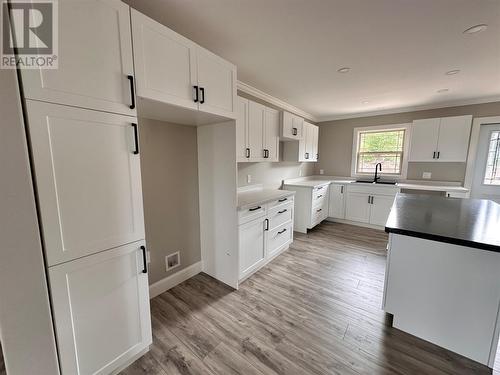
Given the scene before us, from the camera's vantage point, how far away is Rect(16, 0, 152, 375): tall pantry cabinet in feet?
3.27

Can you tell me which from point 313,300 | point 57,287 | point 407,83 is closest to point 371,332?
point 313,300

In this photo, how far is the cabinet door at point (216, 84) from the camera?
1.69 m

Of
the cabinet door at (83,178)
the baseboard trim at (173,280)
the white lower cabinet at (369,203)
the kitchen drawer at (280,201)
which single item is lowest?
the baseboard trim at (173,280)

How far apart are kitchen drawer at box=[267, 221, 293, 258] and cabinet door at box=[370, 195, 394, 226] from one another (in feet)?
6.78

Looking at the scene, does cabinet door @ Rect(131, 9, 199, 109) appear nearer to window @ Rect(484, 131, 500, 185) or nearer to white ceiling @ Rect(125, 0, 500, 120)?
white ceiling @ Rect(125, 0, 500, 120)

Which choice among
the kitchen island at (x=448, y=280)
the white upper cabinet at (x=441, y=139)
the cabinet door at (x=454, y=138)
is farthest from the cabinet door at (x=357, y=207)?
the kitchen island at (x=448, y=280)

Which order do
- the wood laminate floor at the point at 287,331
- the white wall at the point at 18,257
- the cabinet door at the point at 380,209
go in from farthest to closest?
the cabinet door at the point at 380,209 < the wood laminate floor at the point at 287,331 < the white wall at the point at 18,257

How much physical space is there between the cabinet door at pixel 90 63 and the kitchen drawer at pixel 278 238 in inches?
86.5

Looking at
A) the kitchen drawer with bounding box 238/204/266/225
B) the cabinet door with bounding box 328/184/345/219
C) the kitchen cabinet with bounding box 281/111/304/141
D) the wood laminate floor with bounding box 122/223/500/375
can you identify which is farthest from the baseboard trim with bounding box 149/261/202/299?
the cabinet door with bounding box 328/184/345/219

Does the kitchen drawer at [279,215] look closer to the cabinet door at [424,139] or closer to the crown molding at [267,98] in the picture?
the crown molding at [267,98]

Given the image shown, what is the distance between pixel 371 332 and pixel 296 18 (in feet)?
8.61

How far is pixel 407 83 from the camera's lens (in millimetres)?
2859

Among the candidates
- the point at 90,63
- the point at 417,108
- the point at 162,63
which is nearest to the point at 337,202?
the point at 417,108

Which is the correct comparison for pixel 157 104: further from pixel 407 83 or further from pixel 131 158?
pixel 407 83
